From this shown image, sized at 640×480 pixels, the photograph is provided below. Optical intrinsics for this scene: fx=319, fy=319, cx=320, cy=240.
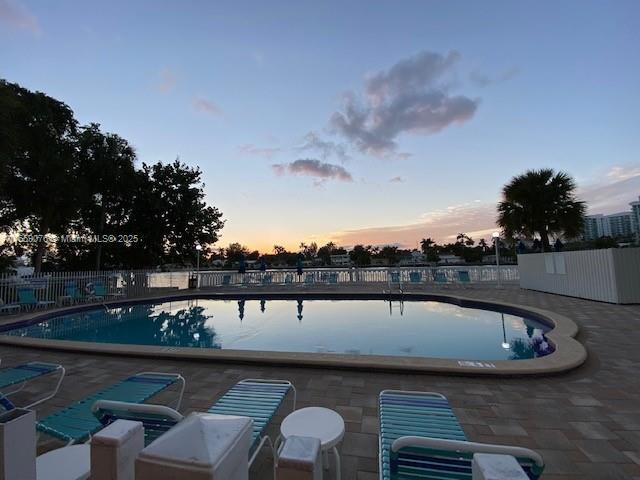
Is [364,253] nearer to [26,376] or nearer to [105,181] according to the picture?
[105,181]

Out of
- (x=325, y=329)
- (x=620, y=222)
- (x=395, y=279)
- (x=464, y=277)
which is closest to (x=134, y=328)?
(x=325, y=329)

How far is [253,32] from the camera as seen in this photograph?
934cm

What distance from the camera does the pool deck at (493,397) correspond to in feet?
7.51

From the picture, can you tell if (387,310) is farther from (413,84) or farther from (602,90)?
(602,90)

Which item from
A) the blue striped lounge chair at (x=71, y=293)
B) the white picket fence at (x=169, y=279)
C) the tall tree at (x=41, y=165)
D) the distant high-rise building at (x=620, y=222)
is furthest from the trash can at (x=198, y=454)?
the distant high-rise building at (x=620, y=222)

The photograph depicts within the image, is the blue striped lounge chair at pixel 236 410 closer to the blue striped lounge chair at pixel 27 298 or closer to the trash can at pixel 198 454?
the trash can at pixel 198 454

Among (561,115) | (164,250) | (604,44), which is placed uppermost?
(604,44)

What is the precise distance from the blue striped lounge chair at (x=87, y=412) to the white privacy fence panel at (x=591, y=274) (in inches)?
410

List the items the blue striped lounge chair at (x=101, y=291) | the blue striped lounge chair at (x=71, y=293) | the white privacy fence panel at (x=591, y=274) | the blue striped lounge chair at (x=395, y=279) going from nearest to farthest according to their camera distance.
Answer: the white privacy fence panel at (x=591, y=274) < the blue striped lounge chair at (x=71, y=293) < the blue striped lounge chair at (x=101, y=291) < the blue striped lounge chair at (x=395, y=279)

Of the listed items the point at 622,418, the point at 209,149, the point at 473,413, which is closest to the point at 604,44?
the point at 622,418

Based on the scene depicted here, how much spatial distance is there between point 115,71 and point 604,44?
13.6 metres

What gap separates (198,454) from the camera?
833mm

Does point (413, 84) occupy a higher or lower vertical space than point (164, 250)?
higher

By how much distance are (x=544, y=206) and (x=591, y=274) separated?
169 inches
